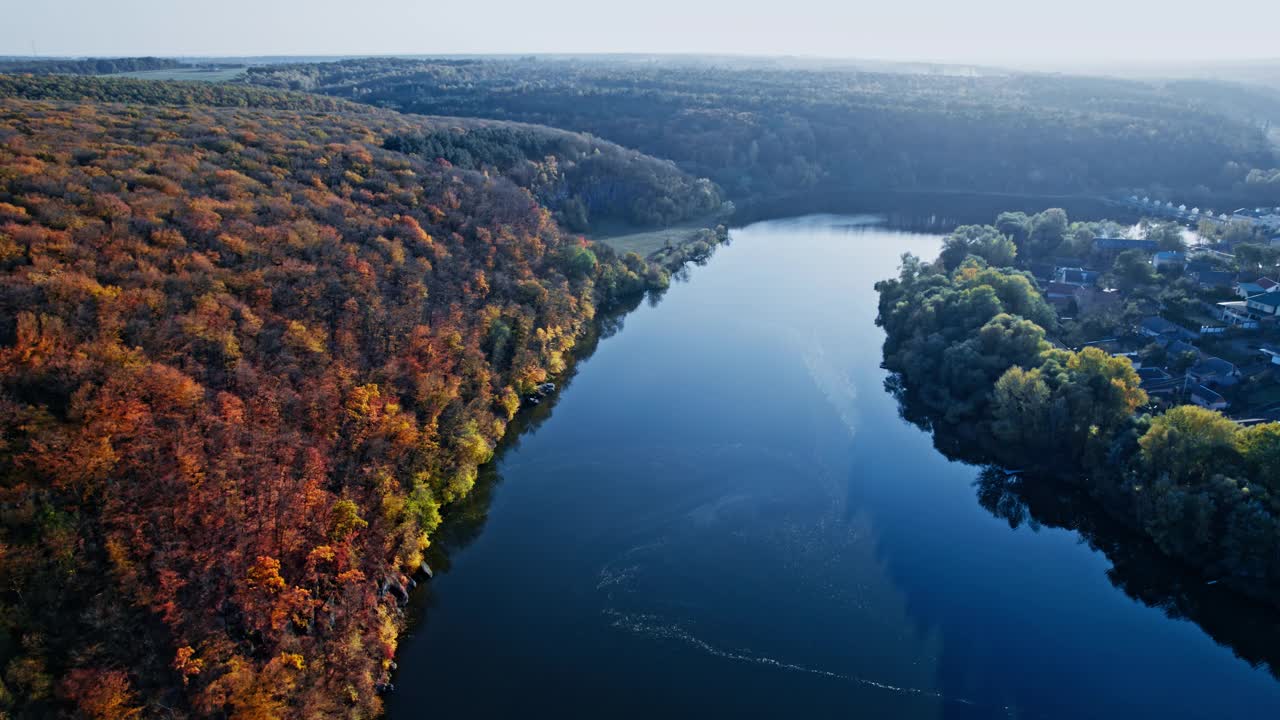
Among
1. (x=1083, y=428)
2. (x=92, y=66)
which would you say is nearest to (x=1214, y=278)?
(x=1083, y=428)

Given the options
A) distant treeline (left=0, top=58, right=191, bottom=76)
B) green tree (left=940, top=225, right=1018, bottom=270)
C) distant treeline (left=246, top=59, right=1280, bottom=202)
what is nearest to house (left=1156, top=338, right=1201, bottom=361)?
green tree (left=940, top=225, right=1018, bottom=270)

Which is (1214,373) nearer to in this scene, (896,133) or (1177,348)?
(1177,348)

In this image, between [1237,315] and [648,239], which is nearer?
[1237,315]

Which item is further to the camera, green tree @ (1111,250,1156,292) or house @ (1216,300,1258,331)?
green tree @ (1111,250,1156,292)

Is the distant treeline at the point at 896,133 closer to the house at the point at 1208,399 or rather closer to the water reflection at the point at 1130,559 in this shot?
the house at the point at 1208,399

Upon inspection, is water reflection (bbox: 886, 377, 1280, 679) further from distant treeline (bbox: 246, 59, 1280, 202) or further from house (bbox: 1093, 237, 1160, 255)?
distant treeline (bbox: 246, 59, 1280, 202)

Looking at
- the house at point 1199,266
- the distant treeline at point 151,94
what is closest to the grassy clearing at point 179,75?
the distant treeline at point 151,94
